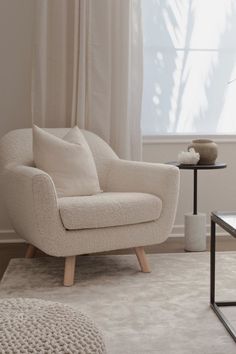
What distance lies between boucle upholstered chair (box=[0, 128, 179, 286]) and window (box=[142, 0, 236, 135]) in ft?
3.26

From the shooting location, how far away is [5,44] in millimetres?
4184

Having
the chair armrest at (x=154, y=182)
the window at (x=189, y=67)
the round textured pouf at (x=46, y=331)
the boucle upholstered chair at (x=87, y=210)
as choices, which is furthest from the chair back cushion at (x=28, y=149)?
the round textured pouf at (x=46, y=331)

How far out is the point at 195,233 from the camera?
3938 mm

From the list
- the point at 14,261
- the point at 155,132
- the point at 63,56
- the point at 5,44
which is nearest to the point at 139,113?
the point at 155,132

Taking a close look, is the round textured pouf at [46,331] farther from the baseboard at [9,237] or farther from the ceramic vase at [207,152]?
the baseboard at [9,237]

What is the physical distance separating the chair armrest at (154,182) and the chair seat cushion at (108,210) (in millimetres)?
60

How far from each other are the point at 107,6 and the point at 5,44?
764mm

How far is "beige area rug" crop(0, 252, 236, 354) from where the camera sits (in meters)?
2.35

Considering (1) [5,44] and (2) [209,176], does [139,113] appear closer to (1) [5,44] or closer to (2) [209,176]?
(2) [209,176]

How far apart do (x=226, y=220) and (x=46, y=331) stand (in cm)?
127

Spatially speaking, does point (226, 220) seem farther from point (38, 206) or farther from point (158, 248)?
point (158, 248)

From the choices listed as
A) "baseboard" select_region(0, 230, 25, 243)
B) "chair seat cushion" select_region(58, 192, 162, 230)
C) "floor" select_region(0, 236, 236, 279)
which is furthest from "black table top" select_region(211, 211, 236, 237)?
"baseboard" select_region(0, 230, 25, 243)

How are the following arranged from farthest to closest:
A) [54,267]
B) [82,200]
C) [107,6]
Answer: [107,6] < [54,267] < [82,200]

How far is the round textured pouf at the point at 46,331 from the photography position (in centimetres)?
143
